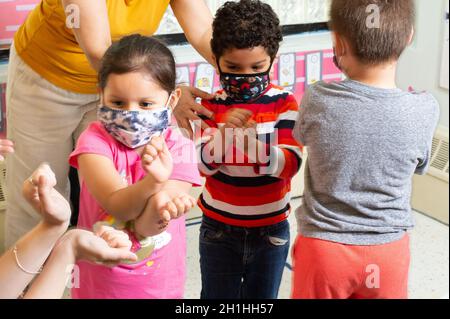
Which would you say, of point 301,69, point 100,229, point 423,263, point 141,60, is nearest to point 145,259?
point 100,229

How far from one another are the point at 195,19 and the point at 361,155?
542mm

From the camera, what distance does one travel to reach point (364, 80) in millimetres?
983

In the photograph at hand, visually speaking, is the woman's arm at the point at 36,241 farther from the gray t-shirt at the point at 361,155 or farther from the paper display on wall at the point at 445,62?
the paper display on wall at the point at 445,62

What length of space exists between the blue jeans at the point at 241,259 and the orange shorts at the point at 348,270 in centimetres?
14

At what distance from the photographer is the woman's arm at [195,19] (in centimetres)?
133

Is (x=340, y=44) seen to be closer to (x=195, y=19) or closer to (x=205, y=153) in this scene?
(x=205, y=153)

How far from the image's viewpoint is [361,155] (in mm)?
960

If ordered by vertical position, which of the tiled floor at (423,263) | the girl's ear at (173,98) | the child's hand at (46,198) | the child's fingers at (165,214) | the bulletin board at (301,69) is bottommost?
the tiled floor at (423,263)

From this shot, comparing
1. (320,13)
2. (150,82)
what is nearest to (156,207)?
(150,82)

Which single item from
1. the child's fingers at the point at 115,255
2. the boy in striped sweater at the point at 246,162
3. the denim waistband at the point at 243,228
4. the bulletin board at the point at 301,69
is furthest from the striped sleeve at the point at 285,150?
the bulletin board at the point at 301,69

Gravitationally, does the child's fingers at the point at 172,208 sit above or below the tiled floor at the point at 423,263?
above

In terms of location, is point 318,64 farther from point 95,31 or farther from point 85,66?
point 95,31

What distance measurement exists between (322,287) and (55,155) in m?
0.67

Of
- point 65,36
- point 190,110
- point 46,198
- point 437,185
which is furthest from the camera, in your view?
point 437,185
